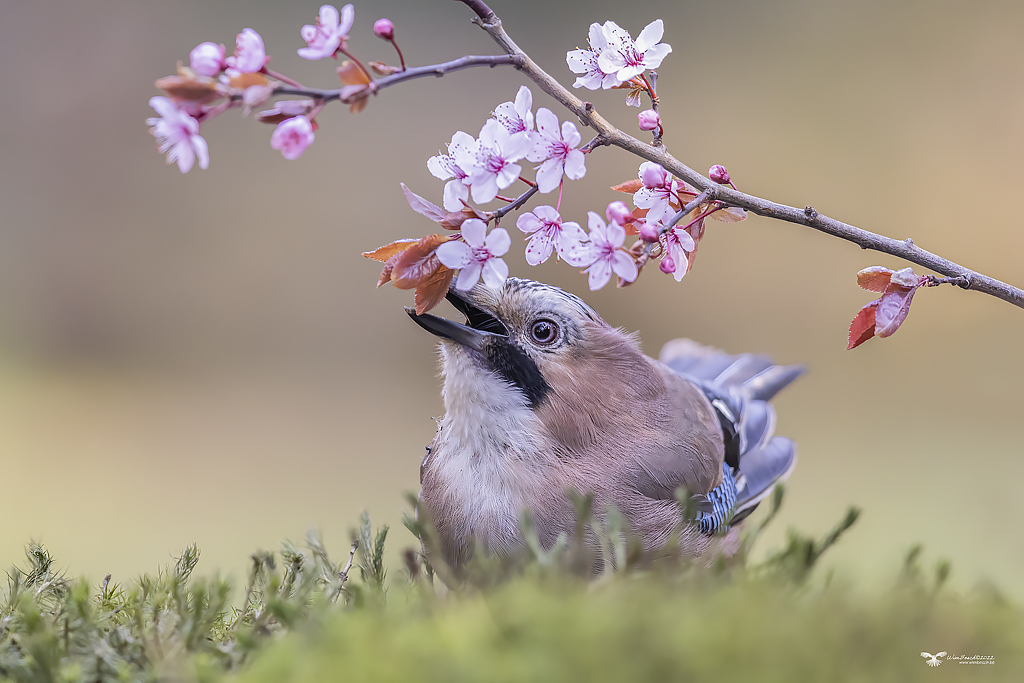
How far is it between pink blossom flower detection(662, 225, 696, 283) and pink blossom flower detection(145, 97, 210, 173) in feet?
1.36

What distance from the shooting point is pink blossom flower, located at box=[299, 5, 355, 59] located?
0.55 meters

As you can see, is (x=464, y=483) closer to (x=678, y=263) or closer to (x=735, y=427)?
(x=678, y=263)

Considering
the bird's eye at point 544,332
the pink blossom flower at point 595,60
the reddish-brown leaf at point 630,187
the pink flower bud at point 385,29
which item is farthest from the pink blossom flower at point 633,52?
the bird's eye at point 544,332

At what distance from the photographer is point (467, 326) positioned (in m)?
0.88

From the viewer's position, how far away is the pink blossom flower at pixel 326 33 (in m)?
0.55

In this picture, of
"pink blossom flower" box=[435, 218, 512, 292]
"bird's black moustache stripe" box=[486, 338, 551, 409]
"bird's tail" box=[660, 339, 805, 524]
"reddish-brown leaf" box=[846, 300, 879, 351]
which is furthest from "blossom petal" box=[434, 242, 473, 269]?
"bird's tail" box=[660, 339, 805, 524]

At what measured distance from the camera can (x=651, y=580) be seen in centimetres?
48

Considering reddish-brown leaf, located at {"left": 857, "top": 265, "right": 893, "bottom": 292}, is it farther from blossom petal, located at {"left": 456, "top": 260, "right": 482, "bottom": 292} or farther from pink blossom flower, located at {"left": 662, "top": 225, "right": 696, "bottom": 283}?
blossom petal, located at {"left": 456, "top": 260, "right": 482, "bottom": 292}

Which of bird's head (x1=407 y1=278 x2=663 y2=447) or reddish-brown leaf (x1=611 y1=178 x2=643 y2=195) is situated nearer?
reddish-brown leaf (x1=611 y1=178 x2=643 y2=195)

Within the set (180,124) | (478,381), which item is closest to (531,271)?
(478,381)

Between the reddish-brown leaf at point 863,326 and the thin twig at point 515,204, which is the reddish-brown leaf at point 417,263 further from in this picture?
the reddish-brown leaf at point 863,326

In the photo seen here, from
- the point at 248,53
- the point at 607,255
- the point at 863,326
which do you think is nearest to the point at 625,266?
the point at 607,255

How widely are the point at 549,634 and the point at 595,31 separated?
0.57 metres

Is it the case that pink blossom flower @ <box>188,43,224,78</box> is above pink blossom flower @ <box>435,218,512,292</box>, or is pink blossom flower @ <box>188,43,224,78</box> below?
above
